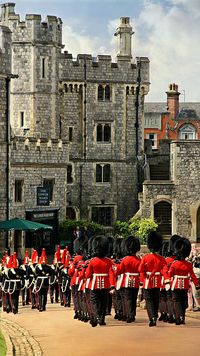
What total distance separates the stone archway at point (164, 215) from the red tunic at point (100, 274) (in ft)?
97.8

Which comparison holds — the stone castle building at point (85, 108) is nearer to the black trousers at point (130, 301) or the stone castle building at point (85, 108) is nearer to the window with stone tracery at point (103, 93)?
the window with stone tracery at point (103, 93)

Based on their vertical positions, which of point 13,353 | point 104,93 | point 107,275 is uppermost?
point 104,93

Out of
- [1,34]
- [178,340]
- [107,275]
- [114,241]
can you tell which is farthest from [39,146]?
[178,340]

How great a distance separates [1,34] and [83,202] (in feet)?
50.5

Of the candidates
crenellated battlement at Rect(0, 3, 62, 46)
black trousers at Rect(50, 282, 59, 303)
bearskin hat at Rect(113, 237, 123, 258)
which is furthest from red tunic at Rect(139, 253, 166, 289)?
crenellated battlement at Rect(0, 3, 62, 46)

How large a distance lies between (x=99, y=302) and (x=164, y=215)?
30216 mm

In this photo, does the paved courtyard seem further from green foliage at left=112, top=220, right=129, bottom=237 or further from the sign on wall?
green foliage at left=112, top=220, right=129, bottom=237

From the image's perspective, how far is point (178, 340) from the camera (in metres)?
20.5

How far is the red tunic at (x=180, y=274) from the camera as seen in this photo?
2291cm

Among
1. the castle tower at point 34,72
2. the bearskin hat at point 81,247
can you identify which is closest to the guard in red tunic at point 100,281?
the bearskin hat at point 81,247

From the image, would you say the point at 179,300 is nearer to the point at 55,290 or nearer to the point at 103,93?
the point at 55,290

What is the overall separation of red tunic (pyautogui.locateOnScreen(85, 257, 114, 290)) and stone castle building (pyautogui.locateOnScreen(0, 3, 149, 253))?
93.6 ft

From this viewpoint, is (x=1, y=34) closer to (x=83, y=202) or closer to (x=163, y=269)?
(x=83, y=202)

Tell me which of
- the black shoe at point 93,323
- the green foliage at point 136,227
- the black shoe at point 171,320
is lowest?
the black shoe at point 93,323
